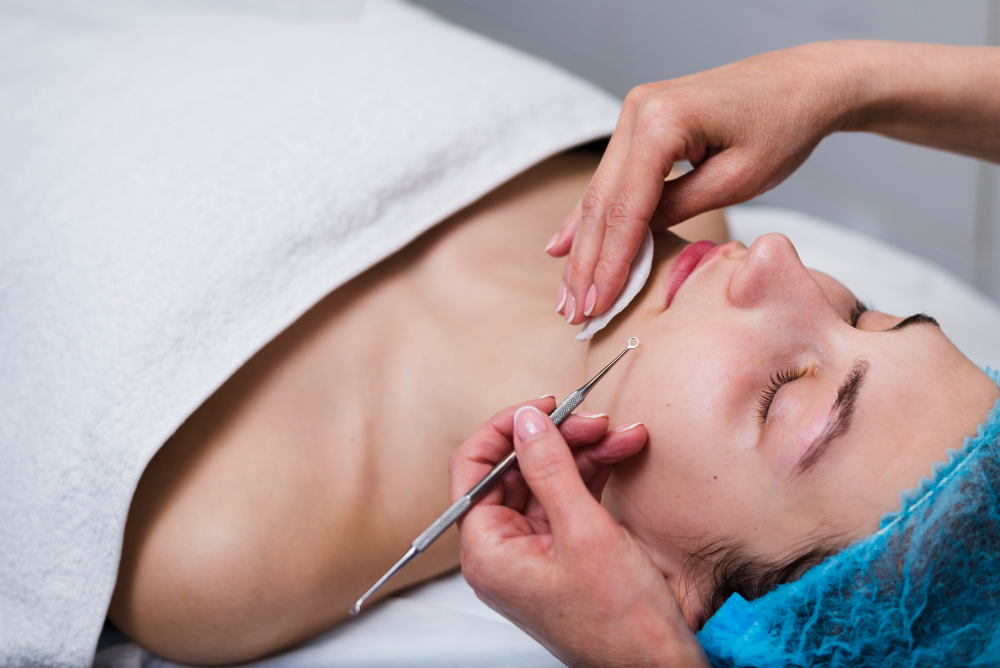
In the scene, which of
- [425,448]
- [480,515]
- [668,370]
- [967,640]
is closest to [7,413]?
[425,448]

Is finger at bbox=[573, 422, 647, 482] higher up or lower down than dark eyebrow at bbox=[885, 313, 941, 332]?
lower down

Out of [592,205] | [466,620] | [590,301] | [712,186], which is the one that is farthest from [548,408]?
[466,620]

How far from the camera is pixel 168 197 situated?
104cm

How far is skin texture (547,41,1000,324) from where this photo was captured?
856mm

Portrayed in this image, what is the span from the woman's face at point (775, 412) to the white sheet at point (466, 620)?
408 mm

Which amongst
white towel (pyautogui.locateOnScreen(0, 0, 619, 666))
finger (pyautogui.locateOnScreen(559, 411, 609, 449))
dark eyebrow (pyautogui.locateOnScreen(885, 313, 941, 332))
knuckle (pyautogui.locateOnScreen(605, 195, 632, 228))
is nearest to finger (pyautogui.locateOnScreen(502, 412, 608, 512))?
finger (pyautogui.locateOnScreen(559, 411, 609, 449))

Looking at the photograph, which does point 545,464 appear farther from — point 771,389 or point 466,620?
point 466,620

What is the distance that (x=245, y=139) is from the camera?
1.11 m

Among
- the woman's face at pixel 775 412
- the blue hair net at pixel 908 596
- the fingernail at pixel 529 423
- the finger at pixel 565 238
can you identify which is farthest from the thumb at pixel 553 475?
the finger at pixel 565 238

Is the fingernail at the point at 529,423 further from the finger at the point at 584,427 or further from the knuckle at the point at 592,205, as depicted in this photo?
the knuckle at the point at 592,205

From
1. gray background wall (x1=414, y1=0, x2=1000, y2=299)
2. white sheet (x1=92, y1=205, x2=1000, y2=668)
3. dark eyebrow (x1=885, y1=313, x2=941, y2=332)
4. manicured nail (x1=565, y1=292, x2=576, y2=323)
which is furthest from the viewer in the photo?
gray background wall (x1=414, y1=0, x2=1000, y2=299)

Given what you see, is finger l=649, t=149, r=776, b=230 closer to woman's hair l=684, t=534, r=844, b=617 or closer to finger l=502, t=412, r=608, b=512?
finger l=502, t=412, r=608, b=512

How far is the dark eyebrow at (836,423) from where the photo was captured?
757 mm

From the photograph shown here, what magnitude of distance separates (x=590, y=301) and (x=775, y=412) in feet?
0.85
